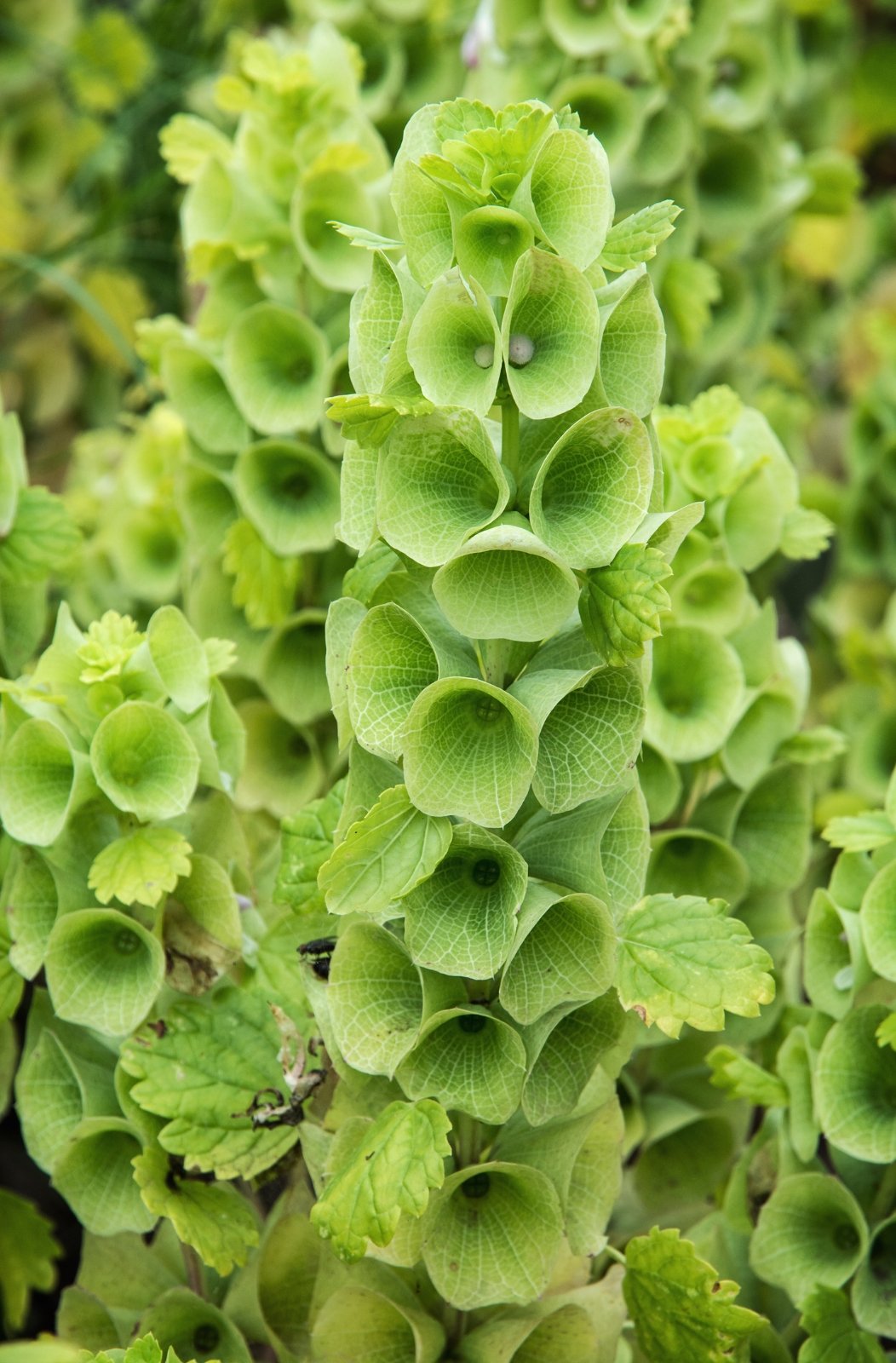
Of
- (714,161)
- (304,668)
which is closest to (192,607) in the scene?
(304,668)

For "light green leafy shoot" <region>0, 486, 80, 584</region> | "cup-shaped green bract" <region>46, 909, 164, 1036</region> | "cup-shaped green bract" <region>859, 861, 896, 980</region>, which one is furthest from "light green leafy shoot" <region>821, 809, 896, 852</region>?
"light green leafy shoot" <region>0, 486, 80, 584</region>

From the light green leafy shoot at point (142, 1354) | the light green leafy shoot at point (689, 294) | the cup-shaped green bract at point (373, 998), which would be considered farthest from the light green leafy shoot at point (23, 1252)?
the light green leafy shoot at point (689, 294)

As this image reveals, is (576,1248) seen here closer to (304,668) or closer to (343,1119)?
(343,1119)

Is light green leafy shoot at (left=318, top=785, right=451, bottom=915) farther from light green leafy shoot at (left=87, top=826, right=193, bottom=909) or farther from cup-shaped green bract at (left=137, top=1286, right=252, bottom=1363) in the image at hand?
cup-shaped green bract at (left=137, top=1286, right=252, bottom=1363)

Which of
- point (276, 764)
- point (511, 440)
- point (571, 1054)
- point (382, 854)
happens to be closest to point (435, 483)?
point (511, 440)

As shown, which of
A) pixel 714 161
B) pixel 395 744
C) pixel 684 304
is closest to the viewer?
pixel 395 744

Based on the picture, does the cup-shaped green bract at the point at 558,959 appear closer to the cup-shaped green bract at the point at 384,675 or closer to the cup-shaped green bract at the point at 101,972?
the cup-shaped green bract at the point at 384,675

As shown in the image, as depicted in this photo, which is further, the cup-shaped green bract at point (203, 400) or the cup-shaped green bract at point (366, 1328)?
the cup-shaped green bract at point (203, 400)
